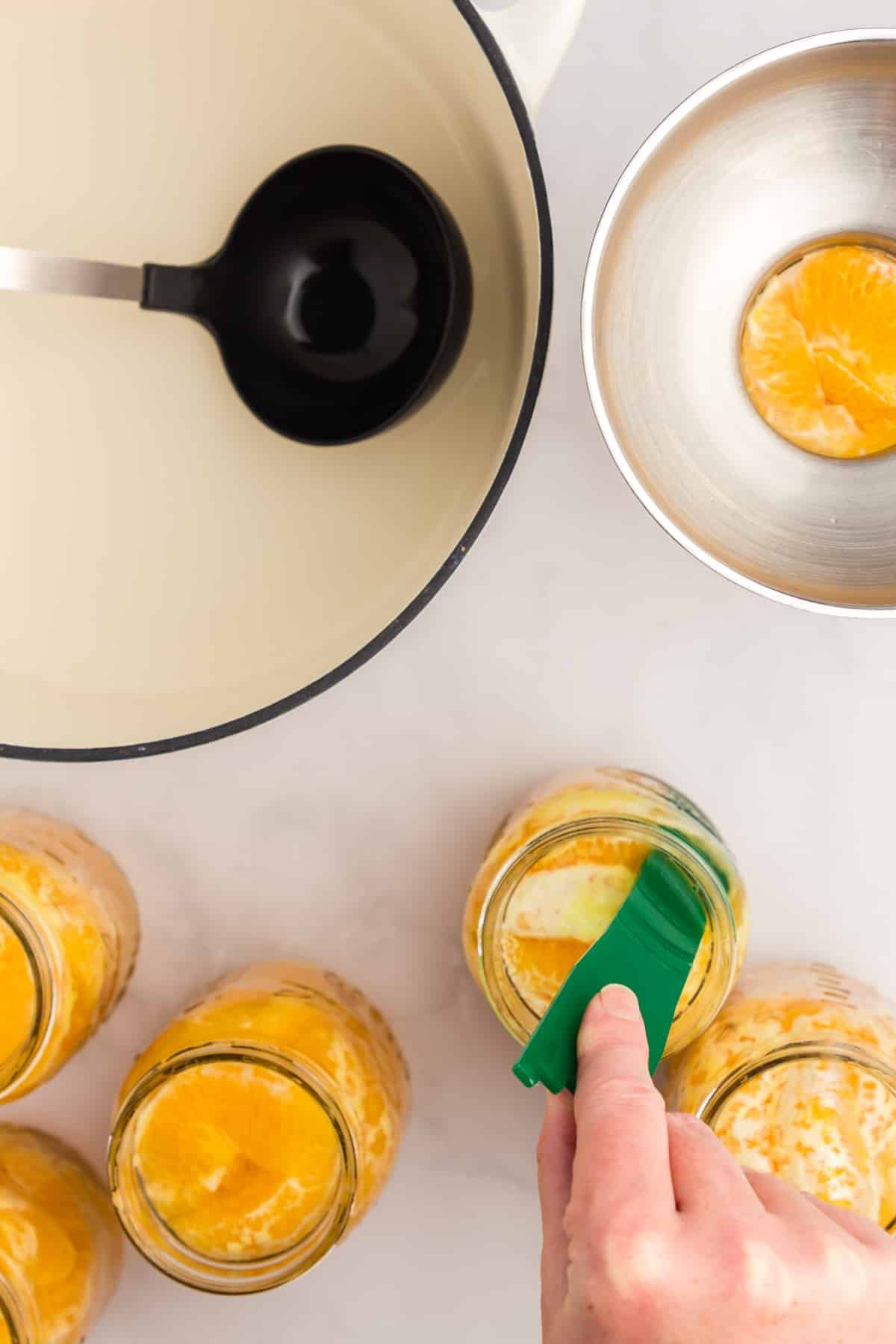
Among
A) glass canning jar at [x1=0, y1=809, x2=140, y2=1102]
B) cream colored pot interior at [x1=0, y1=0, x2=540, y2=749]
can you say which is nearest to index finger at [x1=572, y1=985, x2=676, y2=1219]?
cream colored pot interior at [x1=0, y1=0, x2=540, y2=749]

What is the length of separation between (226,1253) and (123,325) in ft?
1.83

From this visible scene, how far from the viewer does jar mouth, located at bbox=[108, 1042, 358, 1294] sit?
604 millimetres

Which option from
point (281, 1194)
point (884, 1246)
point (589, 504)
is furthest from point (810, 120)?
point (281, 1194)

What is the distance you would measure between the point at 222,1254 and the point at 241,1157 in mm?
57

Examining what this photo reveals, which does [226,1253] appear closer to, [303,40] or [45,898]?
[45,898]

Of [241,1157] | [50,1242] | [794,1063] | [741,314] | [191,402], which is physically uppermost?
[741,314]

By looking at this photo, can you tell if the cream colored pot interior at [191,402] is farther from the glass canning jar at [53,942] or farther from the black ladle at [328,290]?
the glass canning jar at [53,942]

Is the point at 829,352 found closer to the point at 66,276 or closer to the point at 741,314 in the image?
the point at 741,314

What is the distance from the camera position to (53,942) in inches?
24.9

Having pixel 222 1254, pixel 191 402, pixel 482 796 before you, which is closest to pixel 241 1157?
pixel 222 1254

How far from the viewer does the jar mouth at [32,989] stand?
621mm

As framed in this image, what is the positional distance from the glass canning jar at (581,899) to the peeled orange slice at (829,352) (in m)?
0.25

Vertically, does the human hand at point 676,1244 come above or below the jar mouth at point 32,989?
above

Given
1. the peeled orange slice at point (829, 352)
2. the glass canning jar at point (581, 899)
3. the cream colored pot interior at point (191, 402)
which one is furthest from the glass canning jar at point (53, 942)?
the peeled orange slice at point (829, 352)
